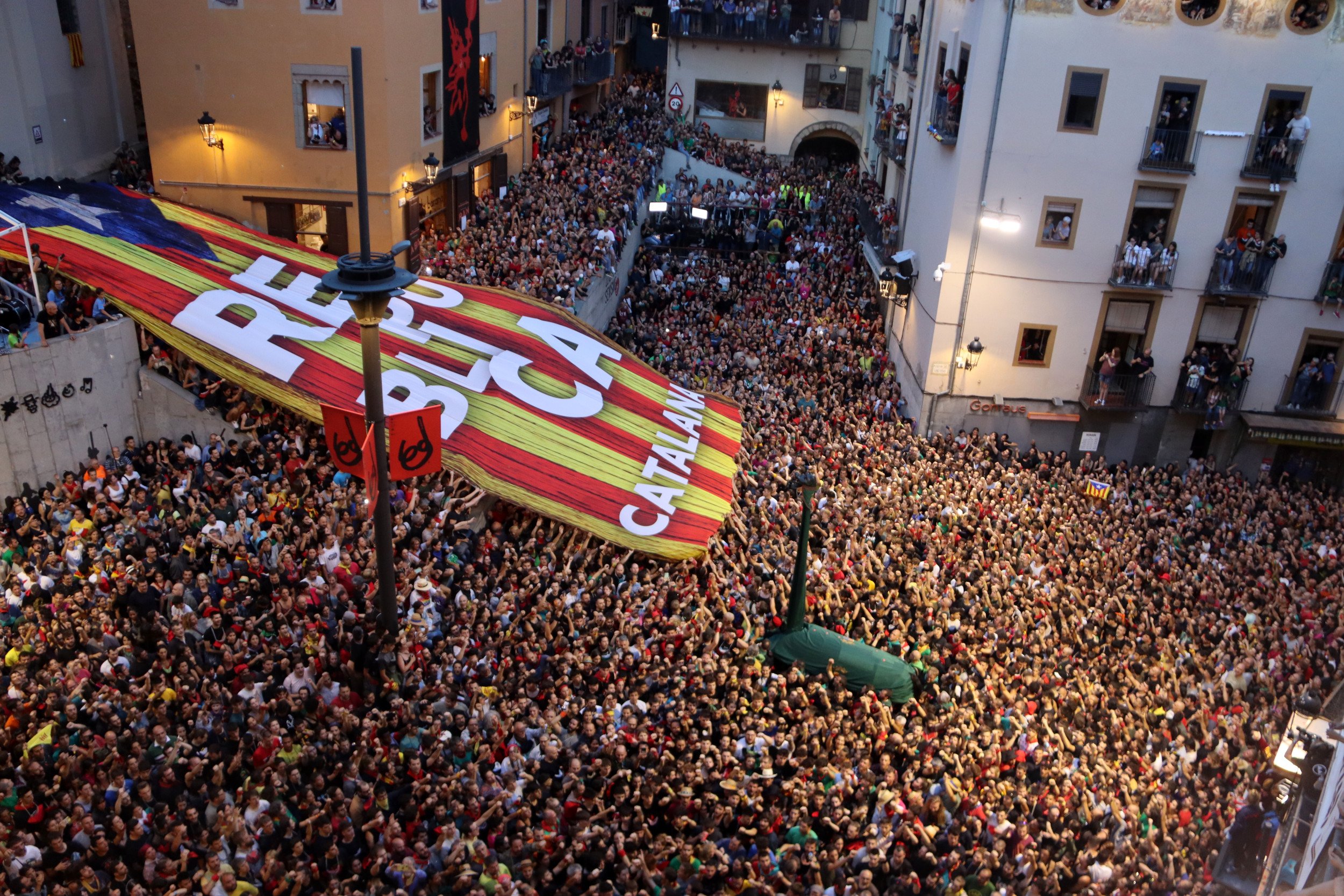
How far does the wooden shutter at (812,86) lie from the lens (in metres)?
43.4

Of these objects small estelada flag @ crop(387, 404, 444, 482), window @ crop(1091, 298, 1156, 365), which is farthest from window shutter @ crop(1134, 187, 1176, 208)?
small estelada flag @ crop(387, 404, 444, 482)

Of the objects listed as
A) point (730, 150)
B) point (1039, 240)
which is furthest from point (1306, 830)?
point (730, 150)

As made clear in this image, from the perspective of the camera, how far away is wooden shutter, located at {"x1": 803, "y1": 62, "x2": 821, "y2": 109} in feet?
143

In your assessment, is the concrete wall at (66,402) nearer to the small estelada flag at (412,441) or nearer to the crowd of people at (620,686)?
the crowd of people at (620,686)

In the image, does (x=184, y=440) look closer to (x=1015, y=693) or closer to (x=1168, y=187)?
(x=1015, y=693)

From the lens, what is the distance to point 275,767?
10.3 m

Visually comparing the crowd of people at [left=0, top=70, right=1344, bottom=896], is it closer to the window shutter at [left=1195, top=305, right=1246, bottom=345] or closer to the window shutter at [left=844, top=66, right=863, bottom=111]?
the window shutter at [left=1195, top=305, right=1246, bottom=345]

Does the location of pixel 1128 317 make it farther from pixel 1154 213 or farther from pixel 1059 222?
pixel 1059 222

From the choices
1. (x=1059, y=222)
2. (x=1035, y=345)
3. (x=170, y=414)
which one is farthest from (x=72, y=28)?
(x=1035, y=345)

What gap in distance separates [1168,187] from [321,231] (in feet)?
65.4

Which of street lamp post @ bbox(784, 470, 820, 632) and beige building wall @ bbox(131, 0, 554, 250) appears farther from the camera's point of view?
beige building wall @ bbox(131, 0, 554, 250)

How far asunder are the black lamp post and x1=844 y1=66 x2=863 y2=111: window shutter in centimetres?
3552

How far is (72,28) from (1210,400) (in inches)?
1067

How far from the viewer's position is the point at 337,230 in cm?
2530
